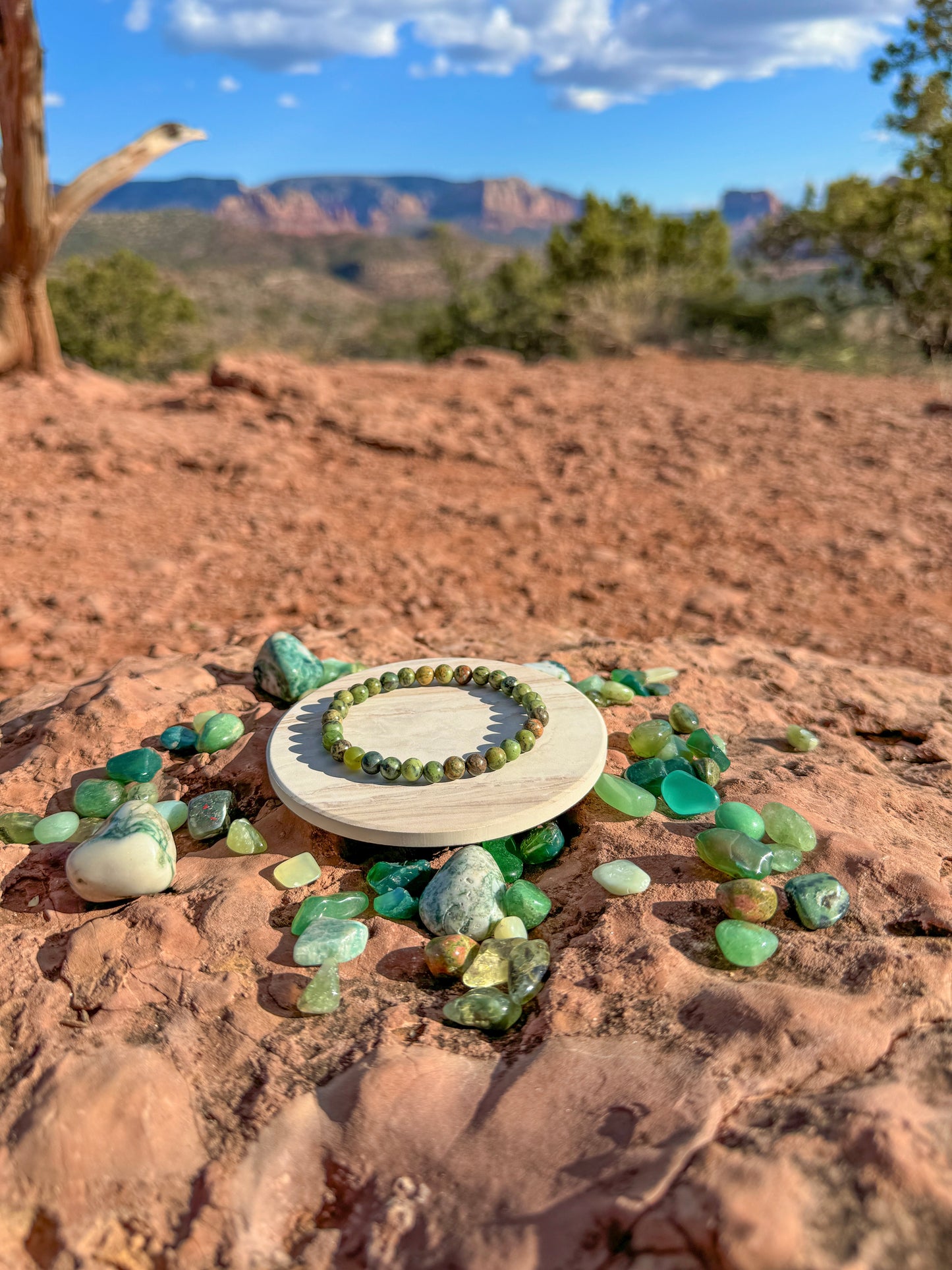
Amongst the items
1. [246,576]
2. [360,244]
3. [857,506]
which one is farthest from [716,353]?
[360,244]

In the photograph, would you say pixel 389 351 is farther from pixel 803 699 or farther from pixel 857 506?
pixel 803 699

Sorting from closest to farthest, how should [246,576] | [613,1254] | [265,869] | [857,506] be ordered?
[613,1254] < [265,869] < [246,576] < [857,506]

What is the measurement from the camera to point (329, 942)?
1.59m

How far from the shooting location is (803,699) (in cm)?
264

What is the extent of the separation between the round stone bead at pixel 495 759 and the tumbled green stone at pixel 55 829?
1.02 m

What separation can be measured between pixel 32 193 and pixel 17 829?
585cm

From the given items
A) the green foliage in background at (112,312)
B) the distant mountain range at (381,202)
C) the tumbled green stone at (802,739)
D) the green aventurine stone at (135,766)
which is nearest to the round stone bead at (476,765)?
the green aventurine stone at (135,766)

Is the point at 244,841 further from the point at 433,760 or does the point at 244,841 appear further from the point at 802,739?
the point at 802,739

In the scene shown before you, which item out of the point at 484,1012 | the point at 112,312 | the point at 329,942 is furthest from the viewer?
the point at 112,312

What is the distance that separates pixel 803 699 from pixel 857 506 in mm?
2217

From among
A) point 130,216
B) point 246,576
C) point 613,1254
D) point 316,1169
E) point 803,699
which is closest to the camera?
point 613,1254

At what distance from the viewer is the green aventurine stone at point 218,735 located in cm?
223

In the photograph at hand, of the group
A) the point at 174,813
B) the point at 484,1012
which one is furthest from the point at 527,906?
the point at 174,813

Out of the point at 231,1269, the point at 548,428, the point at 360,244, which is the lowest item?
the point at 231,1269
